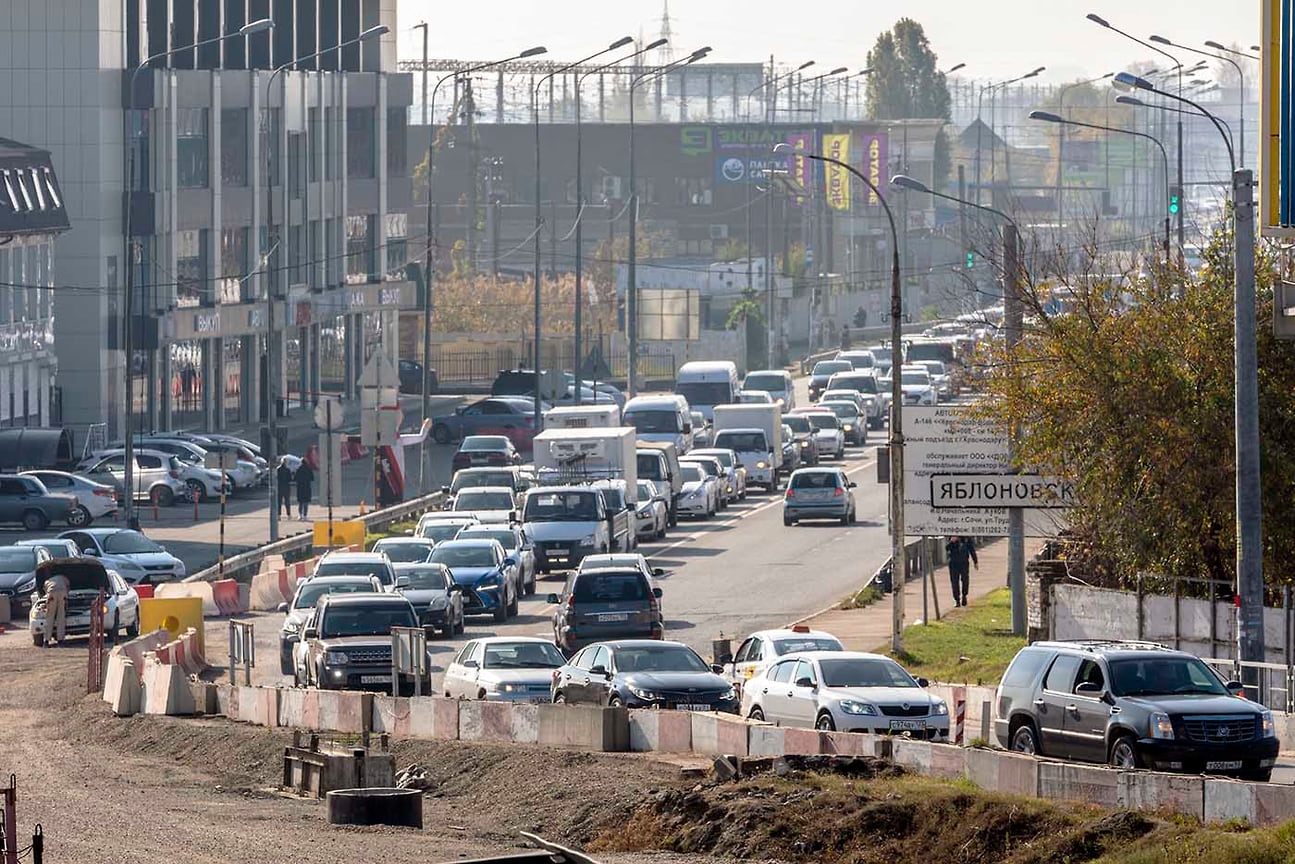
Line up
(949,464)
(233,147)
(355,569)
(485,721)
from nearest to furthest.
Result: (485,721)
(949,464)
(355,569)
(233,147)

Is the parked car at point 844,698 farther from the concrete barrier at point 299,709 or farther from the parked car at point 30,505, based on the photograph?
the parked car at point 30,505

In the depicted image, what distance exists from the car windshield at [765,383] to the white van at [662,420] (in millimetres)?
15059

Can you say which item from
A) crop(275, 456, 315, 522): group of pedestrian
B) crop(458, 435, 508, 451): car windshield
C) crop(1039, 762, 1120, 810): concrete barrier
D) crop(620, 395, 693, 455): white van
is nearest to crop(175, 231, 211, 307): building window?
crop(275, 456, 315, 522): group of pedestrian

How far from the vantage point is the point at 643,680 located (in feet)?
89.1

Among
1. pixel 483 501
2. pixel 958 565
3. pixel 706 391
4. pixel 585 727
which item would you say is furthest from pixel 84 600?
pixel 706 391

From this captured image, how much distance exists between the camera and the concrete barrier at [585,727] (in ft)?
82.8

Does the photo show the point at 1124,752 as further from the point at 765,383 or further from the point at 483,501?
the point at 765,383

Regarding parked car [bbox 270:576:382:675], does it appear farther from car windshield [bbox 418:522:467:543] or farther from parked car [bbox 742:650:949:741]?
parked car [bbox 742:650:949:741]

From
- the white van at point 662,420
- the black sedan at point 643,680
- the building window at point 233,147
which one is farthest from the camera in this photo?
the building window at point 233,147

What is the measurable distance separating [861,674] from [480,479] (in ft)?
92.4

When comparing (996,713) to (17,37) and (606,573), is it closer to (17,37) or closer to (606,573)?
(606,573)

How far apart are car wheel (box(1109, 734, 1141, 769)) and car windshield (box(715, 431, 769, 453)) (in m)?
43.0

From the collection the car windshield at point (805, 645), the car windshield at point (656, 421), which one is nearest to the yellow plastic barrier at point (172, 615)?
the car windshield at point (805, 645)

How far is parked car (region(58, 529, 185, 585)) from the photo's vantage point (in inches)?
1737
